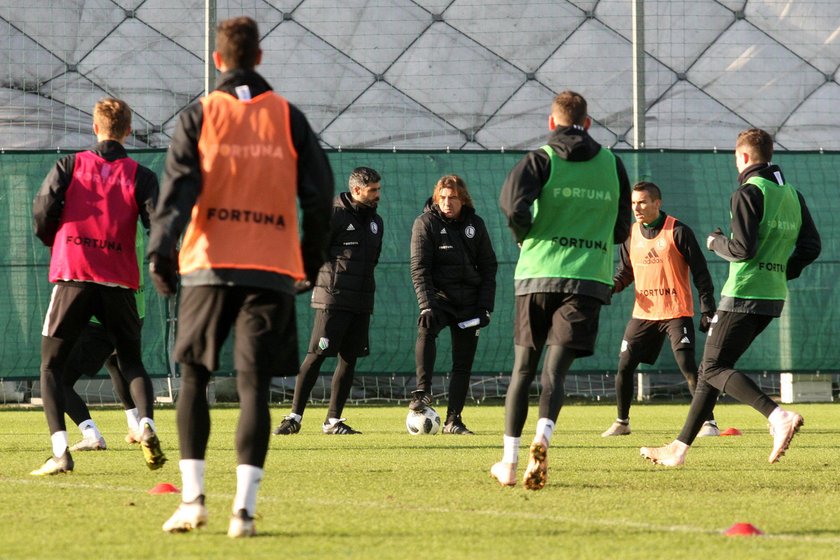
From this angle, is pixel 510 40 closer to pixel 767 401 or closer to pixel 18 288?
pixel 18 288

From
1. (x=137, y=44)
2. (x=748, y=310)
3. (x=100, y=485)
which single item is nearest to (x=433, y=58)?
(x=137, y=44)

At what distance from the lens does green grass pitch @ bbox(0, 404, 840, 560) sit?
493cm

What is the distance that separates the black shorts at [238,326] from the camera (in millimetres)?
5227

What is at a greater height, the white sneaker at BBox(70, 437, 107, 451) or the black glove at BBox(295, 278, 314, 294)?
the black glove at BBox(295, 278, 314, 294)

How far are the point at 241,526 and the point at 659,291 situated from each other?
633 cm

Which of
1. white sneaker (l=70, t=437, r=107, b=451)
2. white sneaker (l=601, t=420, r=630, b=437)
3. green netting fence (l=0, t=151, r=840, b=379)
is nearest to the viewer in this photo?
white sneaker (l=70, t=437, r=107, b=451)

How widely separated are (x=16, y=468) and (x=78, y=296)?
1120 mm

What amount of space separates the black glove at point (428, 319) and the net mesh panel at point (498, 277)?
3.79 m

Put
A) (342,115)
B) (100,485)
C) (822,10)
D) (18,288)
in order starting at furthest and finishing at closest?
(822,10), (342,115), (18,288), (100,485)

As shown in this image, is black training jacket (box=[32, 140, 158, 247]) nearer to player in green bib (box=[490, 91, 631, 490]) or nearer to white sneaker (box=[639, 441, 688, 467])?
player in green bib (box=[490, 91, 631, 490])

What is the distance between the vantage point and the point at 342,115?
68.4 feet

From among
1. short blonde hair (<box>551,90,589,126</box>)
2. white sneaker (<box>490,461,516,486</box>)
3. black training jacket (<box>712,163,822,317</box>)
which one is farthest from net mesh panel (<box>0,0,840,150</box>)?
white sneaker (<box>490,461,516,486</box>)

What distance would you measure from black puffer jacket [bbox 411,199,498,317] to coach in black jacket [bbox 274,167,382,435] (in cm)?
39

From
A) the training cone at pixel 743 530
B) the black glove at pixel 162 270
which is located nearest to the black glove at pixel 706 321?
the training cone at pixel 743 530
